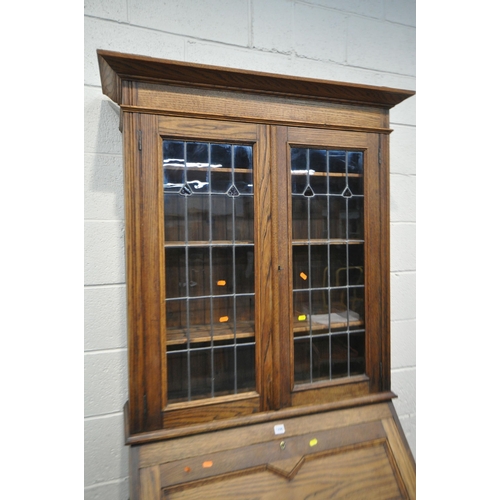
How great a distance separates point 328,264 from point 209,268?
406 mm

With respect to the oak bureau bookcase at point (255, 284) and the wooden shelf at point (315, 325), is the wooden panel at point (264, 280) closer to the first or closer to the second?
the oak bureau bookcase at point (255, 284)

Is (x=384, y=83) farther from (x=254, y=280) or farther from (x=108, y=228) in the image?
(x=108, y=228)

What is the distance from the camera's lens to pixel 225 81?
3.16ft

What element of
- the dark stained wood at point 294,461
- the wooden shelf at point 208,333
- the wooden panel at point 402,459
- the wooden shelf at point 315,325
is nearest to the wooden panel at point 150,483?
the dark stained wood at point 294,461

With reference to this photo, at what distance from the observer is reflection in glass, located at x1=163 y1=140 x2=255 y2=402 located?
0.98 meters

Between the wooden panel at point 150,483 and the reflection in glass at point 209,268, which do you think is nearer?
the wooden panel at point 150,483

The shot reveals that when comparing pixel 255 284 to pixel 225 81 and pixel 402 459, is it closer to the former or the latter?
pixel 225 81

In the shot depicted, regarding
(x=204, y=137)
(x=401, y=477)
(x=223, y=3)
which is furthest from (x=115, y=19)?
(x=401, y=477)

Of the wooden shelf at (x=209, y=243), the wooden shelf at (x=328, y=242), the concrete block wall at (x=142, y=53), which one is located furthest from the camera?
the concrete block wall at (x=142, y=53)

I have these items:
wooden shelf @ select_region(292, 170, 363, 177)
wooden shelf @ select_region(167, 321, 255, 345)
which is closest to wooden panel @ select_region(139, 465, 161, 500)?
wooden shelf @ select_region(167, 321, 255, 345)

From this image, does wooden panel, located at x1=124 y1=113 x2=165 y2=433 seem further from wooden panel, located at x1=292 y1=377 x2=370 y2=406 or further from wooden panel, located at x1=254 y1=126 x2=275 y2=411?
wooden panel, located at x1=292 y1=377 x2=370 y2=406

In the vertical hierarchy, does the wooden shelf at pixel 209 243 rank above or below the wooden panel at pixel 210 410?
above

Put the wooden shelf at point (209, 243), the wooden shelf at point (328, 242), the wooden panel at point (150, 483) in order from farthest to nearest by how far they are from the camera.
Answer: the wooden shelf at point (328, 242), the wooden shelf at point (209, 243), the wooden panel at point (150, 483)

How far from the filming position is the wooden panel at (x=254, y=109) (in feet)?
3.06
